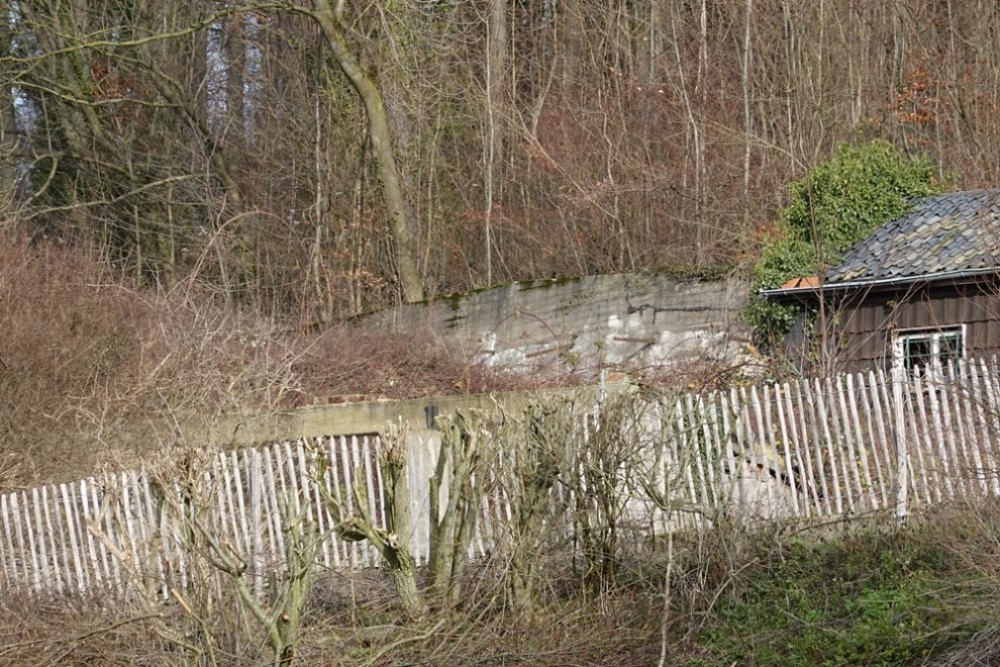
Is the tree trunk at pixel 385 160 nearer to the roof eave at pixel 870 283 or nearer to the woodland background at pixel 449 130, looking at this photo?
the woodland background at pixel 449 130

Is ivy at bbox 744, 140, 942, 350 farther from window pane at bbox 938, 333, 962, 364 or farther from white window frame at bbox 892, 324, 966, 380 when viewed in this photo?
window pane at bbox 938, 333, 962, 364

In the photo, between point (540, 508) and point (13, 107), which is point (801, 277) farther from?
point (13, 107)

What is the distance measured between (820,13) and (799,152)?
2.68 metres

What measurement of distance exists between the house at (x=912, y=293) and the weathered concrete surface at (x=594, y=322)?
0.86 meters

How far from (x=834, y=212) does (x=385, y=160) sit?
26.1ft

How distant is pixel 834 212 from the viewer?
58.1 feet

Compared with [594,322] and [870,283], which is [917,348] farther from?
[594,322]

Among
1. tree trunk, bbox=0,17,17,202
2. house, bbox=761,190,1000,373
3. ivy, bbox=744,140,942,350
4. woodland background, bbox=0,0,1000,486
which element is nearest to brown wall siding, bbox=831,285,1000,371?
house, bbox=761,190,1000,373

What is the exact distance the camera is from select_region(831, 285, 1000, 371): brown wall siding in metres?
15.2

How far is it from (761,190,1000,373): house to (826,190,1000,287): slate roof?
17 millimetres

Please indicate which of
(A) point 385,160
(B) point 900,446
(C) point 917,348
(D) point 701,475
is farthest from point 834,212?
(D) point 701,475

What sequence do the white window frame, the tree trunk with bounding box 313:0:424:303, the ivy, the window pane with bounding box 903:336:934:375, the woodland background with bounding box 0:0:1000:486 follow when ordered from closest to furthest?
the white window frame < the window pane with bounding box 903:336:934:375 < the ivy < the tree trunk with bounding box 313:0:424:303 < the woodland background with bounding box 0:0:1000:486

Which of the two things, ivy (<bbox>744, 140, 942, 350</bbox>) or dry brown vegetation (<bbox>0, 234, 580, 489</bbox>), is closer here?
dry brown vegetation (<bbox>0, 234, 580, 489</bbox>)

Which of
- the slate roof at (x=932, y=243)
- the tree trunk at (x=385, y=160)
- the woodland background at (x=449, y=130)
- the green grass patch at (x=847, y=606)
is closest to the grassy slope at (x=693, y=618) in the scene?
the green grass patch at (x=847, y=606)
